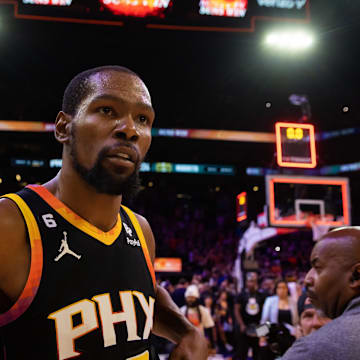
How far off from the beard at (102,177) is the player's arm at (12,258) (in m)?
0.22

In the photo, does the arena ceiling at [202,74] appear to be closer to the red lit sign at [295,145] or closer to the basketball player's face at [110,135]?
the red lit sign at [295,145]

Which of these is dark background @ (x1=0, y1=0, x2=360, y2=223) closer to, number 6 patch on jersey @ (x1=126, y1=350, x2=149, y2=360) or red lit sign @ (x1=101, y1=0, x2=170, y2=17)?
red lit sign @ (x1=101, y1=0, x2=170, y2=17)

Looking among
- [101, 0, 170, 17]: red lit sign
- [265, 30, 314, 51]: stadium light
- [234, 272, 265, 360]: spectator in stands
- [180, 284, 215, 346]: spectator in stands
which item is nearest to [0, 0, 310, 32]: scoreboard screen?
[101, 0, 170, 17]: red lit sign

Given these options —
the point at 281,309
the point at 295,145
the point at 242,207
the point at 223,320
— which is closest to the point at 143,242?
the point at 281,309

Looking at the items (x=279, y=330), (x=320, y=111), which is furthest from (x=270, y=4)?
(x=320, y=111)

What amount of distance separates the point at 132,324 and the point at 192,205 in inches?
990

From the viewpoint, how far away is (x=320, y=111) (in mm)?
14969

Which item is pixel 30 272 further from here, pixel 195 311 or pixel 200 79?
pixel 200 79

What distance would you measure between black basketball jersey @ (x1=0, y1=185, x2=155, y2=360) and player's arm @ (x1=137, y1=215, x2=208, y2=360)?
0.40ft

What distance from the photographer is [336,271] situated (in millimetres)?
1753

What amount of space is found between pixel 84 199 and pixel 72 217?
0.07 metres

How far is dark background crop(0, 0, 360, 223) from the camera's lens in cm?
516

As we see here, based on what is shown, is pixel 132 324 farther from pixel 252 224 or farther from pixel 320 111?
pixel 320 111

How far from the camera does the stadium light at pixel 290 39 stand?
4940 mm
